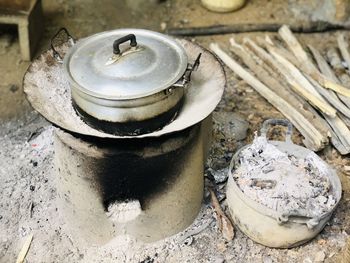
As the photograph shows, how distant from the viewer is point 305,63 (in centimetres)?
448

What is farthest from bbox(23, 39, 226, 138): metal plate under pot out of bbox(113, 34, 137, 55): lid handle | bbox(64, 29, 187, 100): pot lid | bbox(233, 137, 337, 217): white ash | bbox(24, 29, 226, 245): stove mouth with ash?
bbox(233, 137, 337, 217): white ash

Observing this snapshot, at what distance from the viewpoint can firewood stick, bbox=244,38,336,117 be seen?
13.0 feet

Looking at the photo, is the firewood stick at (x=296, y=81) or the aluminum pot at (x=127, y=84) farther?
the firewood stick at (x=296, y=81)

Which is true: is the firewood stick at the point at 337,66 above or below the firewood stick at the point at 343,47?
below

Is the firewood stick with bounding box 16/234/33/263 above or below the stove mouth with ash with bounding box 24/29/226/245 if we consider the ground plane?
below

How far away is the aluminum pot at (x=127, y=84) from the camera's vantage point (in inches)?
107

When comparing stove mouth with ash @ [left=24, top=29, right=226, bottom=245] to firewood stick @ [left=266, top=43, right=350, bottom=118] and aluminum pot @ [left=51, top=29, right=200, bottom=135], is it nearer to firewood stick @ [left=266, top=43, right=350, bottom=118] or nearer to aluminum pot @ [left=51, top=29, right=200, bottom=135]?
aluminum pot @ [left=51, top=29, right=200, bottom=135]

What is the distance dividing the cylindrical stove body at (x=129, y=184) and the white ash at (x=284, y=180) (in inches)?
12.2

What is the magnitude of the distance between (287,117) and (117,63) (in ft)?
5.56

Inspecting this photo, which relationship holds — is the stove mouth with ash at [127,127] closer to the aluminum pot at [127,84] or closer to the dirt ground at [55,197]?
the aluminum pot at [127,84]

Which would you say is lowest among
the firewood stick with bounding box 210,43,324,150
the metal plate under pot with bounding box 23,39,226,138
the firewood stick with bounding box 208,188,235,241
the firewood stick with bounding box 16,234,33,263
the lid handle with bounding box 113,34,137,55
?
the firewood stick with bounding box 16,234,33,263

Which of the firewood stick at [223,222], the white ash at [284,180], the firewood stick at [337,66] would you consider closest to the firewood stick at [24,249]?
the firewood stick at [223,222]

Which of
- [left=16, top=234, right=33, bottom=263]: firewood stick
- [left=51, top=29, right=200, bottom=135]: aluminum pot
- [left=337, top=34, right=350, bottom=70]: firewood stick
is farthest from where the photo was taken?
[left=337, top=34, right=350, bottom=70]: firewood stick

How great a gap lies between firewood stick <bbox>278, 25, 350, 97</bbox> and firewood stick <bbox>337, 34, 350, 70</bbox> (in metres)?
0.35
